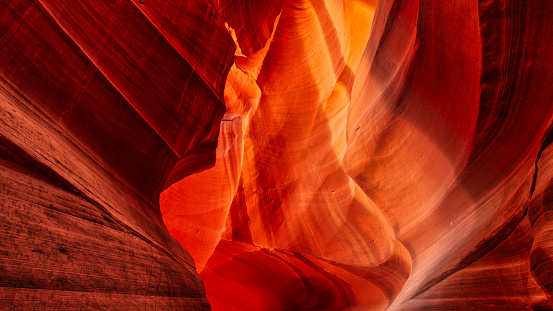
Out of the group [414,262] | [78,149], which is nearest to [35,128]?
[78,149]

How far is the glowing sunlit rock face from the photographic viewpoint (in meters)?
1.26

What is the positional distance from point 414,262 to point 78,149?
2.32 metres

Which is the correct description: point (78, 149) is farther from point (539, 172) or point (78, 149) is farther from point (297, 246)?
point (297, 246)

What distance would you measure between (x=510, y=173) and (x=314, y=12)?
2.73 metres

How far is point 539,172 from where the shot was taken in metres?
1.70

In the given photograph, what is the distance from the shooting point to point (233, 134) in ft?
13.4

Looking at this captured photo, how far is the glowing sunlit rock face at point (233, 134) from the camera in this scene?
4.15 feet

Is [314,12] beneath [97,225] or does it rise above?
above

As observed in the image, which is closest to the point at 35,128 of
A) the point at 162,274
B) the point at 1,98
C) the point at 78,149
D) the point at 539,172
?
the point at 1,98

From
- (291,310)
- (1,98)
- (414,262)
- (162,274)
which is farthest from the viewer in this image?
(291,310)

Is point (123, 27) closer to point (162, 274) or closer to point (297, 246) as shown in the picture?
point (162, 274)

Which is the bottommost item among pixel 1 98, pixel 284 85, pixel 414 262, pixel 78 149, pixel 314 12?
pixel 414 262

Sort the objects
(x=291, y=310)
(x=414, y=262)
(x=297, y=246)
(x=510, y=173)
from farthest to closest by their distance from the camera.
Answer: (x=291, y=310), (x=297, y=246), (x=414, y=262), (x=510, y=173)

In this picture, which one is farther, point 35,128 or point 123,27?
point 123,27
